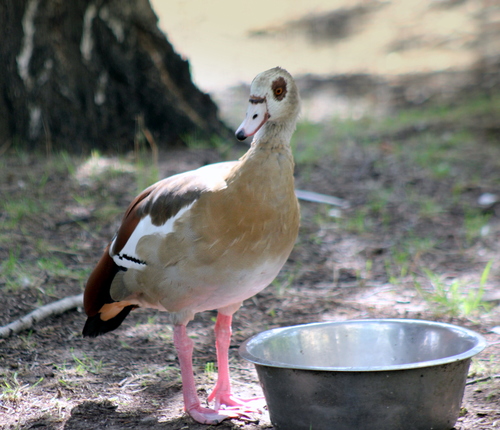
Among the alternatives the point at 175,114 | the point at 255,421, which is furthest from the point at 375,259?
the point at 175,114

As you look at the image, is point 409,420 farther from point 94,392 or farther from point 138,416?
point 94,392

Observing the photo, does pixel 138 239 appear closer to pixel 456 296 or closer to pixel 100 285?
pixel 100 285

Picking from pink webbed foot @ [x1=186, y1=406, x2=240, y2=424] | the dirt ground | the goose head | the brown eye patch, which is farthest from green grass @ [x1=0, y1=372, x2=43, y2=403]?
the brown eye patch

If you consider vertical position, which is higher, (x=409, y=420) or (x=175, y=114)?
(x=175, y=114)

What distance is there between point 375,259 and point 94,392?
246 cm

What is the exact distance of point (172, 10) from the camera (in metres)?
8.80

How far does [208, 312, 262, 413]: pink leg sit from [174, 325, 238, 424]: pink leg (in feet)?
0.32

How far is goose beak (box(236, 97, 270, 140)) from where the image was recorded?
7.84ft

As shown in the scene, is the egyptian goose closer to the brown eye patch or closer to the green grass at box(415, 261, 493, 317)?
the brown eye patch

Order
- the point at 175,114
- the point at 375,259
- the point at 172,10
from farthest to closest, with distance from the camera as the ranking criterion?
the point at 172,10 < the point at 175,114 < the point at 375,259

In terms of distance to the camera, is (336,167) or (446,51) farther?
(446,51)

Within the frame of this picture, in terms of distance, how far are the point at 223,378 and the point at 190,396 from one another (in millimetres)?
208

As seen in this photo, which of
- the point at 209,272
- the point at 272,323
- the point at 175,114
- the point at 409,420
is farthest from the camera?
the point at 175,114

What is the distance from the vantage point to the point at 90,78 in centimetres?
550
